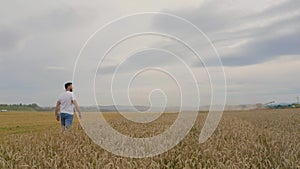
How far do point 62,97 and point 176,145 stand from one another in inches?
194

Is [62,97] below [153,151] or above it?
above

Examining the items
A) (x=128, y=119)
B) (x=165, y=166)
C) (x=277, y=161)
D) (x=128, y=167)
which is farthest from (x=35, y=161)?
(x=128, y=119)

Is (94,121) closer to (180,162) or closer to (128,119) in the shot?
(128,119)

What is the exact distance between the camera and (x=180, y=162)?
5074mm

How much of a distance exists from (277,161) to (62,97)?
7351mm

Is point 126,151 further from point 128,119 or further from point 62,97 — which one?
point 128,119

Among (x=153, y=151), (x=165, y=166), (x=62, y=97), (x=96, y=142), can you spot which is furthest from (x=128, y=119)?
(x=165, y=166)

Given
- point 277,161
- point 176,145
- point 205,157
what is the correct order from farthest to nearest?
point 176,145, point 205,157, point 277,161

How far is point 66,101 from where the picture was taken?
35.6 ft

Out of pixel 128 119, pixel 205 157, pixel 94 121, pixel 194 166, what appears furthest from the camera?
pixel 128 119

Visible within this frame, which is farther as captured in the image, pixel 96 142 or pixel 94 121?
pixel 94 121

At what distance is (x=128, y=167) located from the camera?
457 cm

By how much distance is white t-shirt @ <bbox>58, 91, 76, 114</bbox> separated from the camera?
10.8m

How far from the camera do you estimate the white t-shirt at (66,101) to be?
35.5ft
